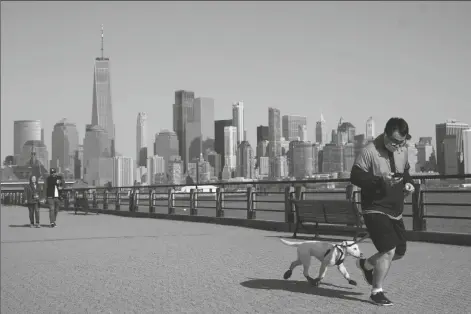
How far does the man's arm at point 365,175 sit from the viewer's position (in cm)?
600

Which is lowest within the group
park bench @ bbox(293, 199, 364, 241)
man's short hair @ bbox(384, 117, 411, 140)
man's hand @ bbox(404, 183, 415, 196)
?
park bench @ bbox(293, 199, 364, 241)

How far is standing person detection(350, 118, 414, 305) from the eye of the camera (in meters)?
6.02

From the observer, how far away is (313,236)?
47.3 feet

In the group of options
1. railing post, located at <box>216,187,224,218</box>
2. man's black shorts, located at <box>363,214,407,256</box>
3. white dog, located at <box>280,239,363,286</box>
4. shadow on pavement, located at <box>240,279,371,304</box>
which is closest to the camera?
man's black shorts, located at <box>363,214,407,256</box>

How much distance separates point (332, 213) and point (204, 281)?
220 inches

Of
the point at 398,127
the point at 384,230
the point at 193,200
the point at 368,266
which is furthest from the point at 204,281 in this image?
the point at 193,200

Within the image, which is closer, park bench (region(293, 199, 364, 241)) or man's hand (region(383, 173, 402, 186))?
man's hand (region(383, 173, 402, 186))

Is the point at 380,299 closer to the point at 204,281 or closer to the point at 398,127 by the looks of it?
the point at 398,127

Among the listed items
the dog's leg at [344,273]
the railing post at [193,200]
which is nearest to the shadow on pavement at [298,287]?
the dog's leg at [344,273]

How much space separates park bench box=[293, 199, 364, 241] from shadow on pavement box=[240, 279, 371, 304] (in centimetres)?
504

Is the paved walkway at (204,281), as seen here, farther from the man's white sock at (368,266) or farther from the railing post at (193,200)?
the railing post at (193,200)

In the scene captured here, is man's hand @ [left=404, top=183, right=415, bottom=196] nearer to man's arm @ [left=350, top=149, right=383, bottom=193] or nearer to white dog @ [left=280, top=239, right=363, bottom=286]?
man's arm @ [left=350, top=149, right=383, bottom=193]

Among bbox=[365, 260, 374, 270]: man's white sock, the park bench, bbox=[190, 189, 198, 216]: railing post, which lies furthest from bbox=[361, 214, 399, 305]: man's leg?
bbox=[190, 189, 198, 216]: railing post

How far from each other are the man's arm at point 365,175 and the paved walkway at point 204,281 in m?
1.16
